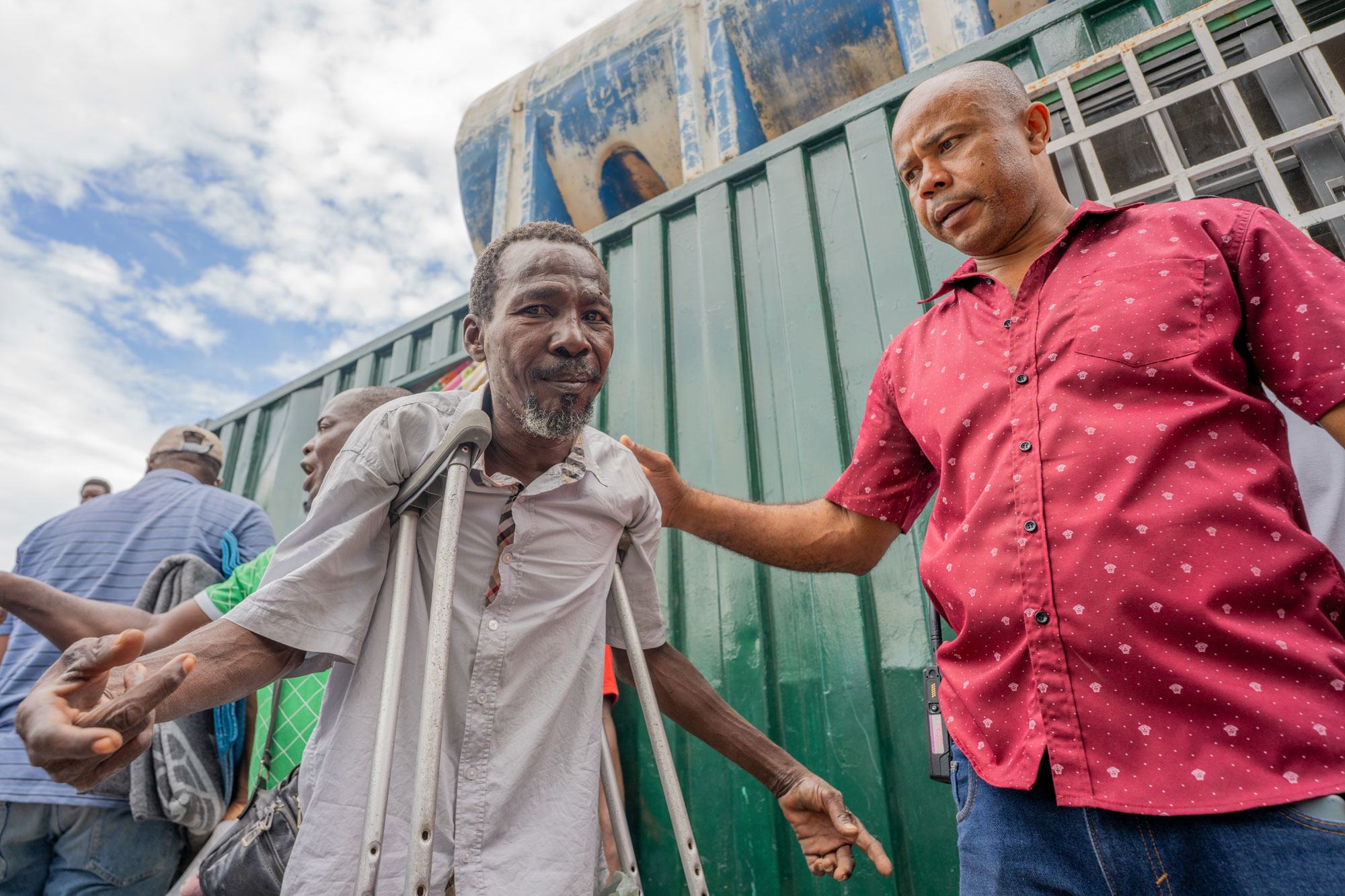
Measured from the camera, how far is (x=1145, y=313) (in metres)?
1.43

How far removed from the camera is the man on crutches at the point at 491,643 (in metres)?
1.46

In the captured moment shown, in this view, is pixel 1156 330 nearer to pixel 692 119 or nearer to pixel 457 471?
pixel 457 471

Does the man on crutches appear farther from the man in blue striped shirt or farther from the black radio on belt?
the man in blue striped shirt

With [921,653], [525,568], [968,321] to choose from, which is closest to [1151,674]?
[968,321]

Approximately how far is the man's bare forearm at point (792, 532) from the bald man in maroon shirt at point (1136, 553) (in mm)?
326

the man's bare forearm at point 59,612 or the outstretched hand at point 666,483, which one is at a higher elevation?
the outstretched hand at point 666,483

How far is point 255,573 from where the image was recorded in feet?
8.97

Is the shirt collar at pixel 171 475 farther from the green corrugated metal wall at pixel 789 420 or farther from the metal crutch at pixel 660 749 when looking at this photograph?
the metal crutch at pixel 660 749

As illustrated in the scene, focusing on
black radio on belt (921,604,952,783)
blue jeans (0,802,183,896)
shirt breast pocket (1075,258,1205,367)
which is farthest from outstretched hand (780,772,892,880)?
blue jeans (0,802,183,896)

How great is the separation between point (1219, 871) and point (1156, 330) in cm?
94

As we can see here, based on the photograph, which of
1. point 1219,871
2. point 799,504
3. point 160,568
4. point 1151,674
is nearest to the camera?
point 1219,871

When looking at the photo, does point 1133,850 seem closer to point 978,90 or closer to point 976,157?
point 976,157

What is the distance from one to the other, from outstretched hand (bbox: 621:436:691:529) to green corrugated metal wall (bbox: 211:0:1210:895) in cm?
113

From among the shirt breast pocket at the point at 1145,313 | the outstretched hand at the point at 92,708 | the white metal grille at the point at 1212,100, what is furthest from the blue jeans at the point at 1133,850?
the white metal grille at the point at 1212,100
